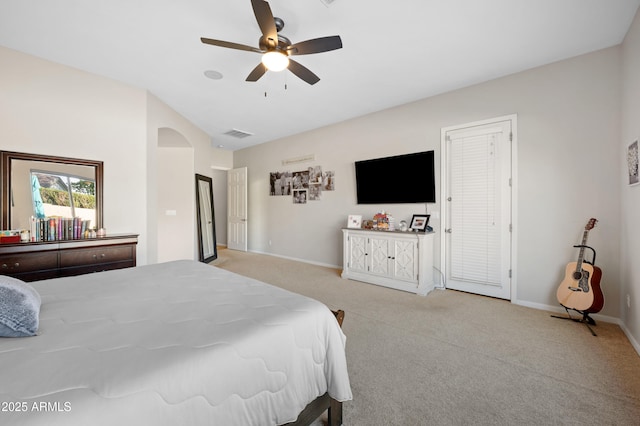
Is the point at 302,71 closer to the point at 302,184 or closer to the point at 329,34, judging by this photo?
the point at 329,34

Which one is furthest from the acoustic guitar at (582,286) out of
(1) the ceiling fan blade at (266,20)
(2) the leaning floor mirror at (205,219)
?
(2) the leaning floor mirror at (205,219)

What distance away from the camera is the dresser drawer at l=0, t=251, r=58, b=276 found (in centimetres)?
247

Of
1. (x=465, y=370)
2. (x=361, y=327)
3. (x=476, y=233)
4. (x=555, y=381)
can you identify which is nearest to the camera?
(x=555, y=381)

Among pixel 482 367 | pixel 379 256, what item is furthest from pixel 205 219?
pixel 482 367

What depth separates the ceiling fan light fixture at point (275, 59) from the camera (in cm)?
227

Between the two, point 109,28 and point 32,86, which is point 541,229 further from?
point 32,86

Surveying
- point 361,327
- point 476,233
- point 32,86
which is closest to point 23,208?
point 32,86

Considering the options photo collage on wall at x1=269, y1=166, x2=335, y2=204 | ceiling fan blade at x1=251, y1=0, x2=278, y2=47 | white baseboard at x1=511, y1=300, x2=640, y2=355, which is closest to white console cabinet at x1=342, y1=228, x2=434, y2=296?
white baseboard at x1=511, y1=300, x2=640, y2=355

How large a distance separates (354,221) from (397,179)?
1062 mm

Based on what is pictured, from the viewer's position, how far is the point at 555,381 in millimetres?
1851

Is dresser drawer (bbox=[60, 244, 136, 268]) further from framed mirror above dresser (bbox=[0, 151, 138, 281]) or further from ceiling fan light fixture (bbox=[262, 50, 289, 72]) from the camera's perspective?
ceiling fan light fixture (bbox=[262, 50, 289, 72])

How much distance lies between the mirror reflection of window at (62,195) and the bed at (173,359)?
1904 mm

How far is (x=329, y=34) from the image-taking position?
2588 mm

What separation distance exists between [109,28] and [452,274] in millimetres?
4946
